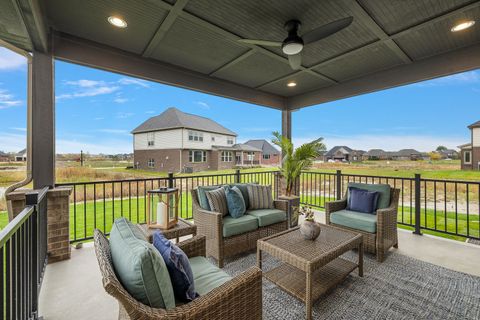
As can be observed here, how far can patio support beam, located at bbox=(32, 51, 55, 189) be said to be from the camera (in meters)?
2.65

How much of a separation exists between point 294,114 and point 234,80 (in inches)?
82.2

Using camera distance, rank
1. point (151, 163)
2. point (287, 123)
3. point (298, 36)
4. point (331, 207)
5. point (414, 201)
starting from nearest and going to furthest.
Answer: point (298, 36), point (331, 207), point (414, 201), point (151, 163), point (287, 123)

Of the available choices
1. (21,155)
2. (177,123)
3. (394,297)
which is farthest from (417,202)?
(177,123)

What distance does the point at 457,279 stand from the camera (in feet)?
7.70

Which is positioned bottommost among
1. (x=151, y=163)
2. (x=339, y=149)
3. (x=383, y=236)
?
(x=383, y=236)

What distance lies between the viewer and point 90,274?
245 cm

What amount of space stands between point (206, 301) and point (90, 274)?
2.09 meters

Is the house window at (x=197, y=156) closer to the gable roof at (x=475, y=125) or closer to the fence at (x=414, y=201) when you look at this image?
the fence at (x=414, y=201)

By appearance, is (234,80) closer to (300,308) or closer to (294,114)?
(294,114)

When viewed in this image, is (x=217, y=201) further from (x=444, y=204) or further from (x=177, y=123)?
(x=177, y=123)

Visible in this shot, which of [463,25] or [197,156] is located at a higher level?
[463,25]

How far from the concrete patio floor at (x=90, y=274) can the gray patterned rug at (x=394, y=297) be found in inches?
15.4

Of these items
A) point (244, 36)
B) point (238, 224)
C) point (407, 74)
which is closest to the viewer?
point (238, 224)

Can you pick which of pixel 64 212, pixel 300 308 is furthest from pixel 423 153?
pixel 64 212
